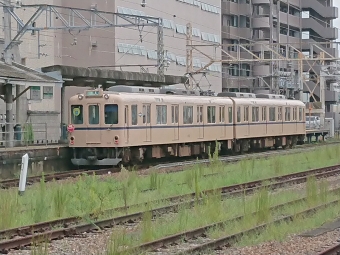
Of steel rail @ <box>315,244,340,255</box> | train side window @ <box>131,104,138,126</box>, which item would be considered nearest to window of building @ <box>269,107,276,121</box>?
train side window @ <box>131,104,138,126</box>

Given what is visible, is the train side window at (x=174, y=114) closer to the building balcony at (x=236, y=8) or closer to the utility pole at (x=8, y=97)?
the utility pole at (x=8, y=97)

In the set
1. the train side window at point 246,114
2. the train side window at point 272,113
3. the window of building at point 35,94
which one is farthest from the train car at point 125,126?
the window of building at point 35,94

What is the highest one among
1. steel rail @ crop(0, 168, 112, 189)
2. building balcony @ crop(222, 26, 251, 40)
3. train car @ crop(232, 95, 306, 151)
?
building balcony @ crop(222, 26, 251, 40)

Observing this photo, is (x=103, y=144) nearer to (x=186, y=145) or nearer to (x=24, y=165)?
(x=186, y=145)

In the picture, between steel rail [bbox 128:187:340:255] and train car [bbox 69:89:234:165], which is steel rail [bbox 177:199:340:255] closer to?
steel rail [bbox 128:187:340:255]

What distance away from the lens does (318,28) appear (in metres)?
80.9

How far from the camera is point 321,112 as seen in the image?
56.3 m

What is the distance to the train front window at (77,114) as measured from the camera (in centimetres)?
2591


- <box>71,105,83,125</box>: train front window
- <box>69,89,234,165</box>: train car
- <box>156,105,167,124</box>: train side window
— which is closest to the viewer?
<box>69,89,234,165</box>: train car

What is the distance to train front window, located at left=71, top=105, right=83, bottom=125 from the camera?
25.9 m

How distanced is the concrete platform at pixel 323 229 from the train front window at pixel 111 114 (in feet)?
42.1

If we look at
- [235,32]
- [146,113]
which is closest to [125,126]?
[146,113]

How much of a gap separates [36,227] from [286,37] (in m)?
65.6

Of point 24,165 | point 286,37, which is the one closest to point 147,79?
point 24,165
